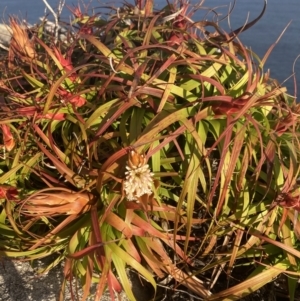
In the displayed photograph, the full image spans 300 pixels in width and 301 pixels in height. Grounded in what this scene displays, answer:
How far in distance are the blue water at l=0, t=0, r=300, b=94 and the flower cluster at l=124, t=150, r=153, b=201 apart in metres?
1.49

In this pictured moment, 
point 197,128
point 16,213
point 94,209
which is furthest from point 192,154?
point 16,213

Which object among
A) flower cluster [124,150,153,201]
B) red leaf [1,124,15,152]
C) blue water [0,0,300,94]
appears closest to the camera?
flower cluster [124,150,153,201]

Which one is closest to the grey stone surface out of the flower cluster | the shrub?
the shrub

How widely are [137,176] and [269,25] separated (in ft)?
6.28

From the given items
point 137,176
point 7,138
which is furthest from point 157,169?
point 7,138

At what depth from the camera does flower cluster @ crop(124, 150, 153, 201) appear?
1.82 ft

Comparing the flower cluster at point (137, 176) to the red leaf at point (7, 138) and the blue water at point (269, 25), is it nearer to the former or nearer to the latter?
the red leaf at point (7, 138)

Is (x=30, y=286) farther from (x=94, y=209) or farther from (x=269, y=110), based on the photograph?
(x=269, y=110)

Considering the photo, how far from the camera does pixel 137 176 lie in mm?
558

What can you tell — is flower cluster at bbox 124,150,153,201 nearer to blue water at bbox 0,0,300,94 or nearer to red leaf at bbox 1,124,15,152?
red leaf at bbox 1,124,15,152

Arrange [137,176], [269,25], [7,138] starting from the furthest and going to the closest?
[269,25]
[7,138]
[137,176]

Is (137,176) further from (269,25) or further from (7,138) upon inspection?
(269,25)

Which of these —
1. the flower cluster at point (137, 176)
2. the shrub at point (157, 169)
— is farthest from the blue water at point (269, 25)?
the flower cluster at point (137, 176)

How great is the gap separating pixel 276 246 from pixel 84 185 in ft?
0.81
